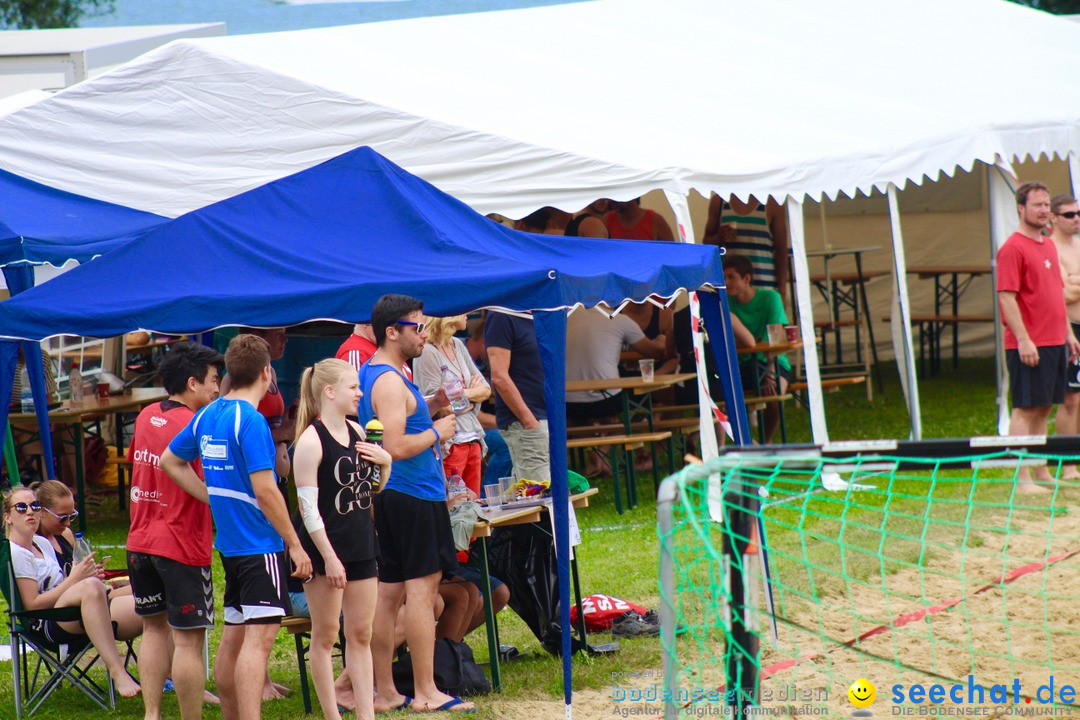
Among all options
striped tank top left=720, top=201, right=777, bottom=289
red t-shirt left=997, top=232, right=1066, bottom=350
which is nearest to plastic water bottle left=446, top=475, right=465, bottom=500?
red t-shirt left=997, top=232, right=1066, bottom=350

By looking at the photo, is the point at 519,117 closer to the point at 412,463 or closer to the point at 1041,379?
the point at 1041,379

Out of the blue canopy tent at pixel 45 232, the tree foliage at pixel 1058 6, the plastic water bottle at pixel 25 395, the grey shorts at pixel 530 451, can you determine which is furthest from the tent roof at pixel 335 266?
the tree foliage at pixel 1058 6

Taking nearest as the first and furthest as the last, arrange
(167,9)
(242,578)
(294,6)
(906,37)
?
(242,578)
(906,37)
(294,6)
(167,9)

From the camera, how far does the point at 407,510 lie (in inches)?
204

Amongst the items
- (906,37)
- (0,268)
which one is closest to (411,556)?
(0,268)

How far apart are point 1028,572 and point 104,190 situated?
20.6 feet

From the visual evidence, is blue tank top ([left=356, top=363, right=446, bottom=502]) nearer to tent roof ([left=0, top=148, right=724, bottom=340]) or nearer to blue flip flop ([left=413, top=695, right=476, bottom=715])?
tent roof ([left=0, top=148, right=724, bottom=340])

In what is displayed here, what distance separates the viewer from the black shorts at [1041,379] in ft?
28.5

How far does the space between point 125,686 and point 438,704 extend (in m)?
1.46

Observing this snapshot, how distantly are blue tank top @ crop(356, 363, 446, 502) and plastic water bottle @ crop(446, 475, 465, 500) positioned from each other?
0.39 metres

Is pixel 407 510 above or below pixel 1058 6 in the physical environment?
below

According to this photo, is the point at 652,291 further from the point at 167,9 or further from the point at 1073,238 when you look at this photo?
the point at 167,9

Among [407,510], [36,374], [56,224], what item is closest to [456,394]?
[407,510]

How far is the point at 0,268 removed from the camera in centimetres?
723
